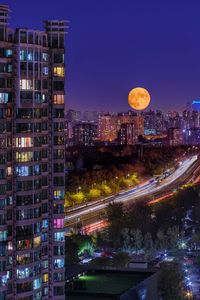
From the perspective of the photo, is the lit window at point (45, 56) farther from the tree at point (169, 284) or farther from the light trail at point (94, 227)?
the light trail at point (94, 227)

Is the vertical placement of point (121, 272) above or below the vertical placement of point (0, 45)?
below

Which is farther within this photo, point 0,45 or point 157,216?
point 157,216

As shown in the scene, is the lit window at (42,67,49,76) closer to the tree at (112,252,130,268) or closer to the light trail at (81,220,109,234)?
the tree at (112,252,130,268)

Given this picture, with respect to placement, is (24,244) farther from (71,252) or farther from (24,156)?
(71,252)

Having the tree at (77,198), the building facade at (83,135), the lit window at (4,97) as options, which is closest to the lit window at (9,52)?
the lit window at (4,97)

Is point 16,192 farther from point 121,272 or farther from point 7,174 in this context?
point 121,272

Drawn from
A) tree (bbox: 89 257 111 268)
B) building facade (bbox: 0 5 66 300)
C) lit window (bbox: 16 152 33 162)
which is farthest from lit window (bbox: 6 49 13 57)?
tree (bbox: 89 257 111 268)

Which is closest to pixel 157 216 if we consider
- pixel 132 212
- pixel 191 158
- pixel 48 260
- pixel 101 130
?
pixel 132 212
